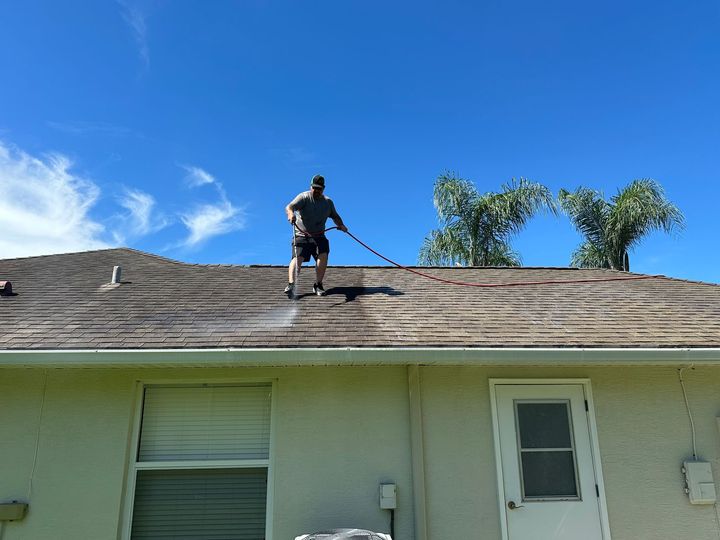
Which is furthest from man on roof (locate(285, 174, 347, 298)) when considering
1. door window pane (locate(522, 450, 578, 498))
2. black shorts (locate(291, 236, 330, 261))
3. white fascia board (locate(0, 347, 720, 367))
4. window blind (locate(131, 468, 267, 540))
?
door window pane (locate(522, 450, 578, 498))

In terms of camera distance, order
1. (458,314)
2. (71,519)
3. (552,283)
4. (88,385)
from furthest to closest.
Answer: (552,283) → (458,314) → (88,385) → (71,519)

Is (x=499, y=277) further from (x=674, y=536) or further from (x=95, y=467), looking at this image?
(x=95, y=467)

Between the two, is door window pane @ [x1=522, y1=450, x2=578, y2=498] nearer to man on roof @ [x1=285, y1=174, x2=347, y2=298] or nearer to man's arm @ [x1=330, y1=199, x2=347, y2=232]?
man on roof @ [x1=285, y1=174, x2=347, y2=298]

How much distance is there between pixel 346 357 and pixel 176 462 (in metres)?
1.77

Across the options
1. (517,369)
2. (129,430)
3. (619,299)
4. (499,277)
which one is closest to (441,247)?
(499,277)

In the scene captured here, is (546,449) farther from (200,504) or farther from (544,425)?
(200,504)

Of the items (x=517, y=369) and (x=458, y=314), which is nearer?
(x=517, y=369)

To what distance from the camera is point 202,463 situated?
175 inches

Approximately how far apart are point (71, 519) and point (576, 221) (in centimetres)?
1500

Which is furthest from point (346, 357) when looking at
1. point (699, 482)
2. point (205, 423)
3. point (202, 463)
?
point (699, 482)

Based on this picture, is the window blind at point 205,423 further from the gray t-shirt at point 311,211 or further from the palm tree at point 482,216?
the palm tree at point 482,216

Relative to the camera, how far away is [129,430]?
4.46m

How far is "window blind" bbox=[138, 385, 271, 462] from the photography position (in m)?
4.52

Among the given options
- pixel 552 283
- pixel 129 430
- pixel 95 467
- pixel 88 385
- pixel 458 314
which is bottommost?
pixel 95 467
